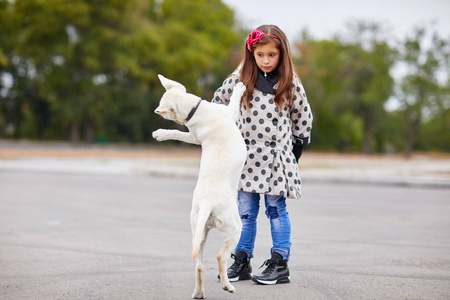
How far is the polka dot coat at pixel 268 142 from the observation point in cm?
383

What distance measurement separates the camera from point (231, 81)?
398 cm

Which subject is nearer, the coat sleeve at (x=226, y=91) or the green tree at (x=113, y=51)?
the coat sleeve at (x=226, y=91)

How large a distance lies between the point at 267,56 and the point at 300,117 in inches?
21.1

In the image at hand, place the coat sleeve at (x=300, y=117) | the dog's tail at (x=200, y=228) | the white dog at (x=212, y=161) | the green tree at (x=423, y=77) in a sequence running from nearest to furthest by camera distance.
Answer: the dog's tail at (x=200, y=228)
the white dog at (x=212, y=161)
the coat sleeve at (x=300, y=117)
the green tree at (x=423, y=77)

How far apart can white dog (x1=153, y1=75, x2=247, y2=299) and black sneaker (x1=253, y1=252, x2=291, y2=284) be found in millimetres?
523

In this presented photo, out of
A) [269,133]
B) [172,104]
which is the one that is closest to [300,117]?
[269,133]

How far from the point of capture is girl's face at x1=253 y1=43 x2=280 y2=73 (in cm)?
381

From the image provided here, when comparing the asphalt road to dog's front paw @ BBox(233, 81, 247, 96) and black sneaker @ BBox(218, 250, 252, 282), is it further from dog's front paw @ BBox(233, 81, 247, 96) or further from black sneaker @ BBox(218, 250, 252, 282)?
dog's front paw @ BBox(233, 81, 247, 96)

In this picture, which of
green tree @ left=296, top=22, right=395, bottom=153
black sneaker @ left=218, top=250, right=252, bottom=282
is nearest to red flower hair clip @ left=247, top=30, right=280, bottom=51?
black sneaker @ left=218, top=250, right=252, bottom=282

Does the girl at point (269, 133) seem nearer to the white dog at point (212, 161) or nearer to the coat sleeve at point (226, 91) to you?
the coat sleeve at point (226, 91)

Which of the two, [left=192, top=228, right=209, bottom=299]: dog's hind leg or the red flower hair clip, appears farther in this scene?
the red flower hair clip

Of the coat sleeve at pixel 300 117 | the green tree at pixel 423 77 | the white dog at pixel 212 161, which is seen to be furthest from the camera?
the green tree at pixel 423 77

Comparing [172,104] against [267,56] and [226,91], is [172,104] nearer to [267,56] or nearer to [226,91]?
[226,91]

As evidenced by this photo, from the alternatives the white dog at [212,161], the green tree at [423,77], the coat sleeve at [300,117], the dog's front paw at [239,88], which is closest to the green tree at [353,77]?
the green tree at [423,77]
